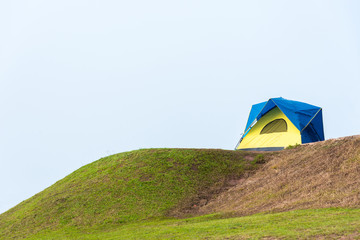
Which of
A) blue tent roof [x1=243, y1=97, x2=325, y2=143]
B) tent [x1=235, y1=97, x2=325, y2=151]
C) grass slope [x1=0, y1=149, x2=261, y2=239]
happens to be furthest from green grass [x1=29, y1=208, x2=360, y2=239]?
blue tent roof [x1=243, y1=97, x2=325, y2=143]

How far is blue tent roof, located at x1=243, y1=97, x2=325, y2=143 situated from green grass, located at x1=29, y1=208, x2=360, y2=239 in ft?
47.1

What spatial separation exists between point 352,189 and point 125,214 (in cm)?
1171

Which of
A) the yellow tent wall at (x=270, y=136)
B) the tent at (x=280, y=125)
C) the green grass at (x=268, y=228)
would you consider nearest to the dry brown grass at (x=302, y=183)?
the green grass at (x=268, y=228)

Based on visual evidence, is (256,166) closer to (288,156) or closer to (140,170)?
(288,156)

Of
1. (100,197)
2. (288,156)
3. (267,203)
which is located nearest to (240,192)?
(267,203)

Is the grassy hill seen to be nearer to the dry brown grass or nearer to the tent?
the dry brown grass

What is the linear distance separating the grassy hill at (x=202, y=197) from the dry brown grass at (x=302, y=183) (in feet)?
0.19

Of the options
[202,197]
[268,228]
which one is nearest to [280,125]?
[202,197]

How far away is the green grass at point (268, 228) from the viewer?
37.3 ft

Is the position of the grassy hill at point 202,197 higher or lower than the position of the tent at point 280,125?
lower

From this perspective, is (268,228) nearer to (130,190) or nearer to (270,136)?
(130,190)

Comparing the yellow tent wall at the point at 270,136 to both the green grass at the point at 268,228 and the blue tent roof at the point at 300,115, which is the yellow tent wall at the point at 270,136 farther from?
the green grass at the point at 268,228

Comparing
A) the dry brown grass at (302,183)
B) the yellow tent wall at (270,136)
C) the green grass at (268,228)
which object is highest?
the yellow tent wall at (270,136)

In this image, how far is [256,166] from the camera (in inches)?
1002
